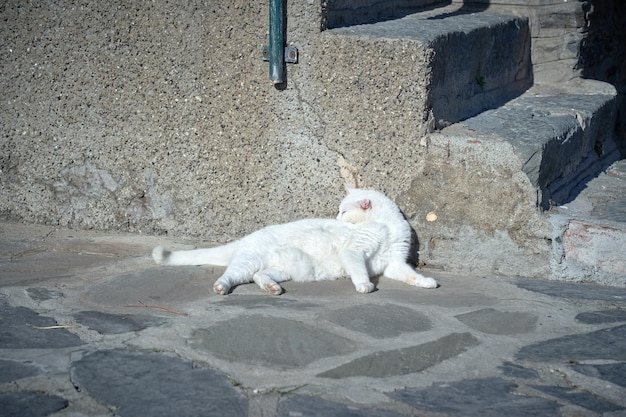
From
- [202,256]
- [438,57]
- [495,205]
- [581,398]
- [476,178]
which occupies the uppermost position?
[438,57]

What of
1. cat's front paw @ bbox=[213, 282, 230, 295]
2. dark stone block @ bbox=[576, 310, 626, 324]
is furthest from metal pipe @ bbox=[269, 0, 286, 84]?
dark stone block @ bbox=[576, 310, 626, 324]

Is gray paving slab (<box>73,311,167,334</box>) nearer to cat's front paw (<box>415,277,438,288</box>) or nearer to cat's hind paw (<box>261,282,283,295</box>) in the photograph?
cat's hind paw (<box>261,282,283,295</box>)

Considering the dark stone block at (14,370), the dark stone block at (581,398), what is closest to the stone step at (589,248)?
the dark stone block at (581,398)

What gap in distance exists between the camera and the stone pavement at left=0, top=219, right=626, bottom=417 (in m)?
2.59

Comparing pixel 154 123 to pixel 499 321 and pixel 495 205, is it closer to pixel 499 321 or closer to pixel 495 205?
pixel 495 205

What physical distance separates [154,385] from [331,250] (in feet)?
5.08

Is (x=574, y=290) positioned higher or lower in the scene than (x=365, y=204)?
lower

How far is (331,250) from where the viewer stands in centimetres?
404

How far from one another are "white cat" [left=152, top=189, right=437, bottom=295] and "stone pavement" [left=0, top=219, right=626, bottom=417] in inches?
3.2

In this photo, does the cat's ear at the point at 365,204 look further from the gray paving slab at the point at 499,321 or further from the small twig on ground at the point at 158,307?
the small twig on ground at the point at 158,307

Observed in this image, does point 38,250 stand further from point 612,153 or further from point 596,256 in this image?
point 612,153

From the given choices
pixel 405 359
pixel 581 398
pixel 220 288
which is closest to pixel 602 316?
pixel 581 398

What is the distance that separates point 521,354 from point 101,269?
2.16 metres

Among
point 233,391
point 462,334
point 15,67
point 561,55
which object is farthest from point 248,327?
point 561,55
